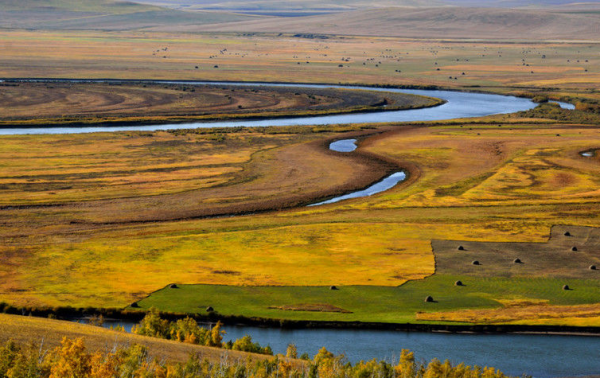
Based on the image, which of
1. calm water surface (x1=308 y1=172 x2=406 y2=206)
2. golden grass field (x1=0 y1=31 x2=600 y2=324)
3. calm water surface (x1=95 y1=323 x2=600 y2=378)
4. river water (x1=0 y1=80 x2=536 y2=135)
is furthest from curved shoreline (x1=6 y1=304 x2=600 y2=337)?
river water (x1=0 y1=80 x2=536 y2=135)

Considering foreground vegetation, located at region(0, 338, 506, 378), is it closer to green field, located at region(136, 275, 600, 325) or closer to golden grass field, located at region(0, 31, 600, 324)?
green field, located at region(136, 275, 600, 325)

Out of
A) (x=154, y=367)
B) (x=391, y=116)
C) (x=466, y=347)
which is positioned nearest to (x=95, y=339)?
(x=154, y=367)

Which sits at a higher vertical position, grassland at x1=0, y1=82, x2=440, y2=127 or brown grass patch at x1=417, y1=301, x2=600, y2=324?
grassland at x1=0, y1=82, x2=440, y2=127

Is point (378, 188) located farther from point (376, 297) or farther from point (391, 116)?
point (391, 116)

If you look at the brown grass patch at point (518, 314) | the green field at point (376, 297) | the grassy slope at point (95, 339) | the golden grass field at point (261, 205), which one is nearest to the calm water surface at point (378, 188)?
the golden grass field at point (261, 205)

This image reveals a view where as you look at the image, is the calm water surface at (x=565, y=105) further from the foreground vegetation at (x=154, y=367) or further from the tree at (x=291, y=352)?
the foreground vegetation at (x=154, y=367)

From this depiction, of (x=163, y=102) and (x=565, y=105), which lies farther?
(x=565, y=105)
